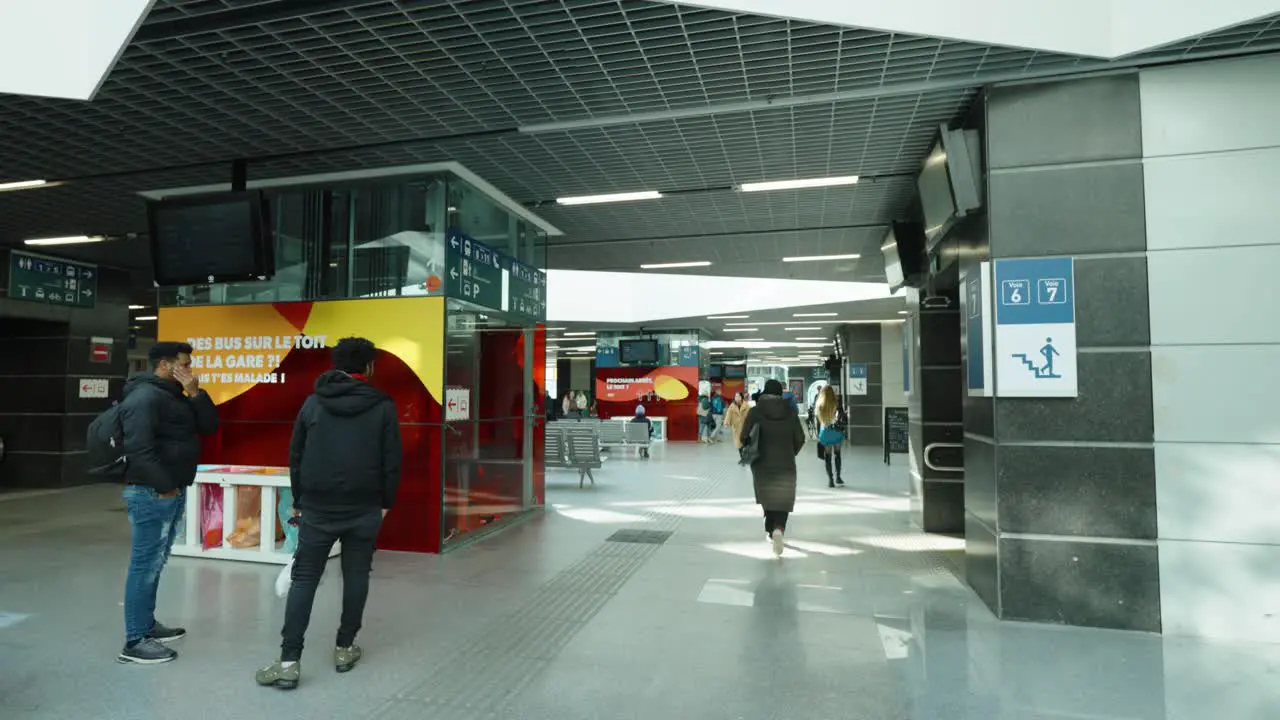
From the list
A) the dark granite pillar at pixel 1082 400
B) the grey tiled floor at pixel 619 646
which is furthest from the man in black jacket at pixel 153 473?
the dark granite pillar at pixel 1082 400

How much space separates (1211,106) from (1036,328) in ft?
5.80

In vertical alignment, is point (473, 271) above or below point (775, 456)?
above

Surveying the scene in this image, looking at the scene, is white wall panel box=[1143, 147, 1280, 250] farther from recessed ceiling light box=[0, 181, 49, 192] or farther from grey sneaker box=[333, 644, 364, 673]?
recessed ceiling light box=[0, 181, 49, 192]

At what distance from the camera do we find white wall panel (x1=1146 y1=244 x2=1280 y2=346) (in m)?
4.51

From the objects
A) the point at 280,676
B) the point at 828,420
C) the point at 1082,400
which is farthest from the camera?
the point at 828,420

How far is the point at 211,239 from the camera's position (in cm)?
639

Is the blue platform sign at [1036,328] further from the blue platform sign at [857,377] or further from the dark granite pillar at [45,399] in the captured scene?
the blue platform sign at [857,377]

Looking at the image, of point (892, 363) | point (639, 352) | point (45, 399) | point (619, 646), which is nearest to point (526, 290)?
point (619, 646)

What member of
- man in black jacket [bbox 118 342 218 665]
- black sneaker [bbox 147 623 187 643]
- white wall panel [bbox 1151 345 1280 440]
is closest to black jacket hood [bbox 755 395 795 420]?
white wall panel [bbox 1151 345 1280 440]

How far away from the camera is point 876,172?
7.14 m

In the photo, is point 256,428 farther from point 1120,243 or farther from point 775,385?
point 1120,243

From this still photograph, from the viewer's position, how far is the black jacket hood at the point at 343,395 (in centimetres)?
376

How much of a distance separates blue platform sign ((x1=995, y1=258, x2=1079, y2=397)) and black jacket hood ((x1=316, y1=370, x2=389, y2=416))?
4.03 metres

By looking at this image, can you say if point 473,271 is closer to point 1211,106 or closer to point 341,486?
point 341,486
